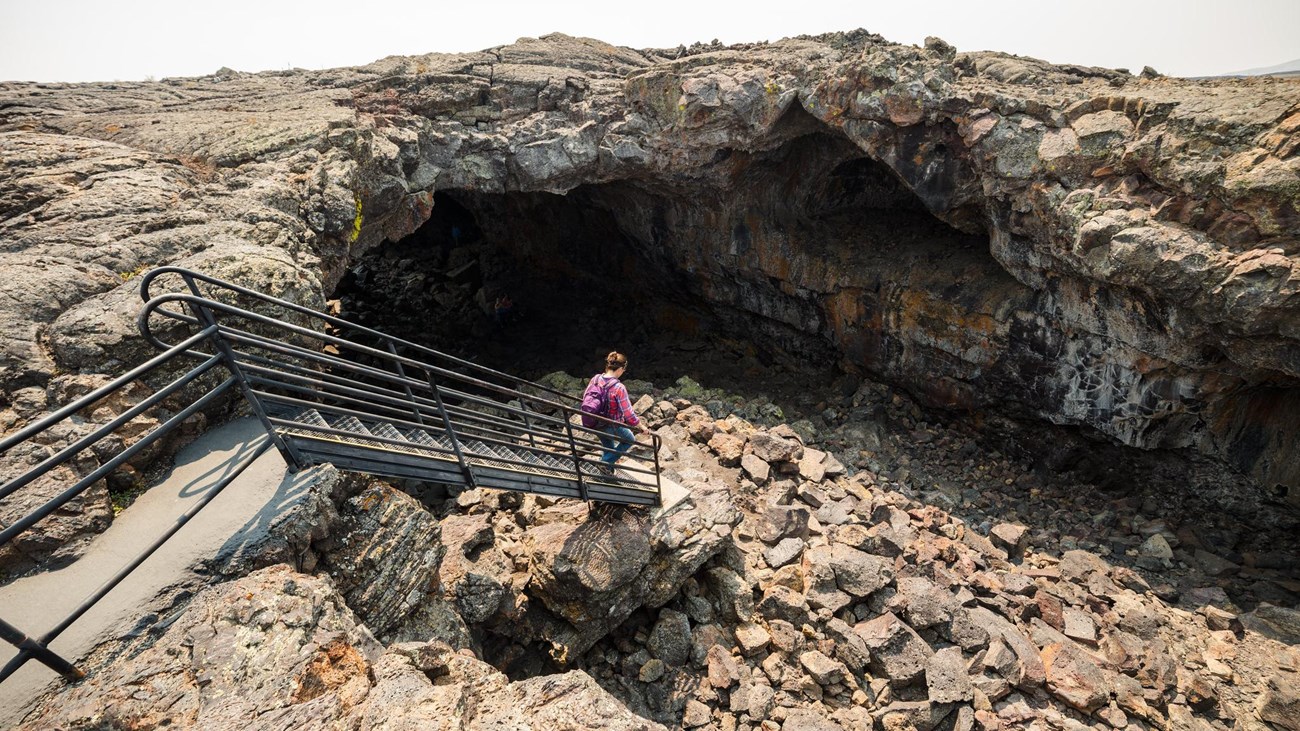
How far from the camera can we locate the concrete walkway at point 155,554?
2.95 metres

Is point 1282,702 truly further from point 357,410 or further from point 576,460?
point 357,410

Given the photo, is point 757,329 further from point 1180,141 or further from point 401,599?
point 401,599

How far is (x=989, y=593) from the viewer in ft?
24.7

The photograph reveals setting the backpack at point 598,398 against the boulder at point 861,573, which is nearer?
the backpack at point 598,398

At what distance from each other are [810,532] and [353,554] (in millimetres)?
6057

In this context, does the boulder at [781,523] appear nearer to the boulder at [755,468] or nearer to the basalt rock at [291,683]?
the boulder at [755,468]

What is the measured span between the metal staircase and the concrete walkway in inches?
13.7

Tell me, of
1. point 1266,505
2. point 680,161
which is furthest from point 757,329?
point 1266,505

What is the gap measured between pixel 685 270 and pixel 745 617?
1069 centimetres

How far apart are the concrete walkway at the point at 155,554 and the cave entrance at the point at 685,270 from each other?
10.4 meters

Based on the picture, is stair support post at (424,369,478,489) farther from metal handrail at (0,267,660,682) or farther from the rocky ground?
the rocky ground

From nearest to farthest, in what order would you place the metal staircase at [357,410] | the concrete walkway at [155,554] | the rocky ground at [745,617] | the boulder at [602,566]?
1. the concrete walkway at [155,554]
2. the rocky ground at [745,617]
3. the metal staircase at [357,410]
4. the boulder at [602,566]

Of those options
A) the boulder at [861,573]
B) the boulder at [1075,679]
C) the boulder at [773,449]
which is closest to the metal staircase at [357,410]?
the boulder at [861,573]

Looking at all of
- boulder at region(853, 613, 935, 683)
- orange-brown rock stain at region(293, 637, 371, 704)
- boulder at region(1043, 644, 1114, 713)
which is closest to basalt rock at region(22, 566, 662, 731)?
orange-brown rock stain at region(293, 637, 371, 704)
